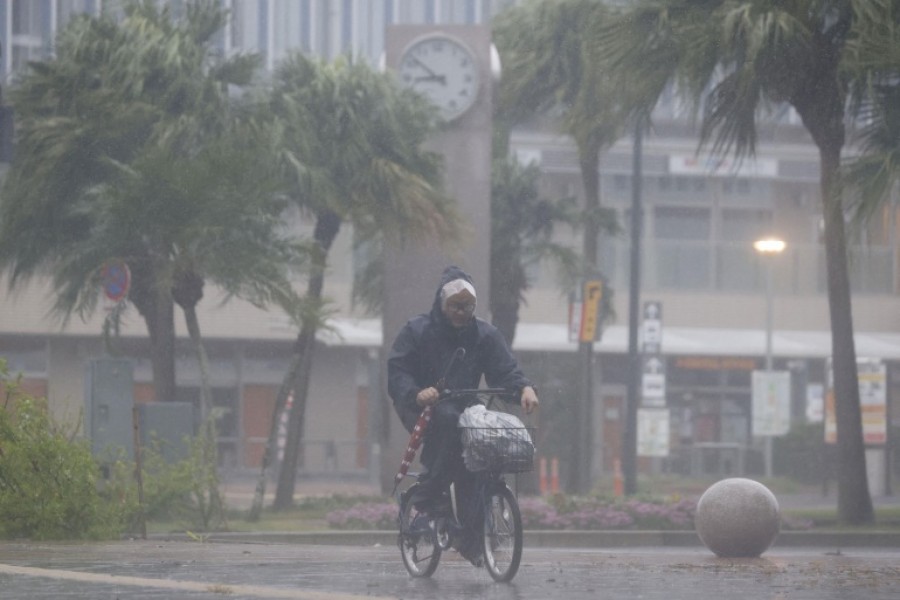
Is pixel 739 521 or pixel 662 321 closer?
pixel 739 521

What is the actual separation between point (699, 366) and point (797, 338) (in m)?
2.54

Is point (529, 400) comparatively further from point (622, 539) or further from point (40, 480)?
point (622, 539)

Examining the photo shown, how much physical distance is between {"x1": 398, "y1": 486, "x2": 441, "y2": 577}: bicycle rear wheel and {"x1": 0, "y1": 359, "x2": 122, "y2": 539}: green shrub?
429 cm

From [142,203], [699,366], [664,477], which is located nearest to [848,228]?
[142,203]

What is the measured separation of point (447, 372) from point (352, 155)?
562 inches

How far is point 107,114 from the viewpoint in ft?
72.1

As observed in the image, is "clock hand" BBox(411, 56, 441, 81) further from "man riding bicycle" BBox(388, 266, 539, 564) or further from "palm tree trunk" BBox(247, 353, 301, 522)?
"man riding bicycle" BBox(388, 266, 539, 564)

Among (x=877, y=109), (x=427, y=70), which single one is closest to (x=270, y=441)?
(x=427, y=70)

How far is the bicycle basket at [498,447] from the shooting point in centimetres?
823

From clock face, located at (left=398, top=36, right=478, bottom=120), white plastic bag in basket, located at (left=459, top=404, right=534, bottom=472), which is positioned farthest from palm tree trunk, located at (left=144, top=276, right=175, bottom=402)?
white plastic bag in basket, located at (left=459, top=404, right=534, bottom=472)

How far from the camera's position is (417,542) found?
9.06 meters

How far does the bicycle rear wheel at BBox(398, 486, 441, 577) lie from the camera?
29.3 feet

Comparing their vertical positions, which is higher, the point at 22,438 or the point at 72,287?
the point at 72,287

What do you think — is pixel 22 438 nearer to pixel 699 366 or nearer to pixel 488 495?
pixel 488 495
